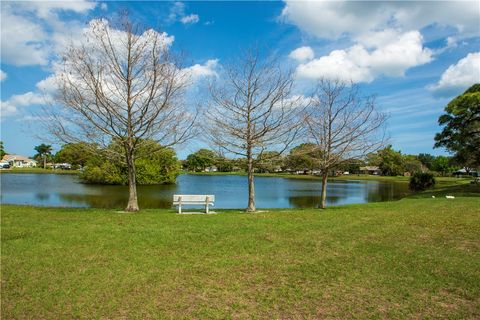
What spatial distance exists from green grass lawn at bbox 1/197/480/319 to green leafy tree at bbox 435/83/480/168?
812 inches

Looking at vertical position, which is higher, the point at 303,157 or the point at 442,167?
the point at 442,167

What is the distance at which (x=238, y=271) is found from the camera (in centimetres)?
617

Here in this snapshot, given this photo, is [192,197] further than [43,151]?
No

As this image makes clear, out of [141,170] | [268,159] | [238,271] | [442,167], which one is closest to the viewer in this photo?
[238,271]

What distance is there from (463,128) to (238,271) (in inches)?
1096

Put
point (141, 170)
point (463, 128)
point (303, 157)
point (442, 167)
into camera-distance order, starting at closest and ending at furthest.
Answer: point (303, 157)
point (463, 128)
point (141, 170)
point (442, 167)

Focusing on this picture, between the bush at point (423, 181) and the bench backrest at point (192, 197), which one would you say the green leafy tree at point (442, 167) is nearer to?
the bush at point (423, 181)

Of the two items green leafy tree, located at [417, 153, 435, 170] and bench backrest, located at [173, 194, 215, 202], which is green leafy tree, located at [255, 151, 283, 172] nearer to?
bench backrest, located at [173, 194, 215, 202]

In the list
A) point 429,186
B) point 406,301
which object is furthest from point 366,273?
point 429,186

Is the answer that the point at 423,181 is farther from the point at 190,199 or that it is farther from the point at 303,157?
the point at 190,199

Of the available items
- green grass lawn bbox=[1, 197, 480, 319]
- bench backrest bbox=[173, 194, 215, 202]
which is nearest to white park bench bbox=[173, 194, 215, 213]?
bench backrest bbox=[173, 194, 215, 202]

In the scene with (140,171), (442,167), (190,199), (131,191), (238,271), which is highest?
(442,167)

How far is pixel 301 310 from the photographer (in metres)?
4.73

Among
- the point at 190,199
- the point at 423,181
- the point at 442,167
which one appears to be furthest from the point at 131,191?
the point at 442,167
